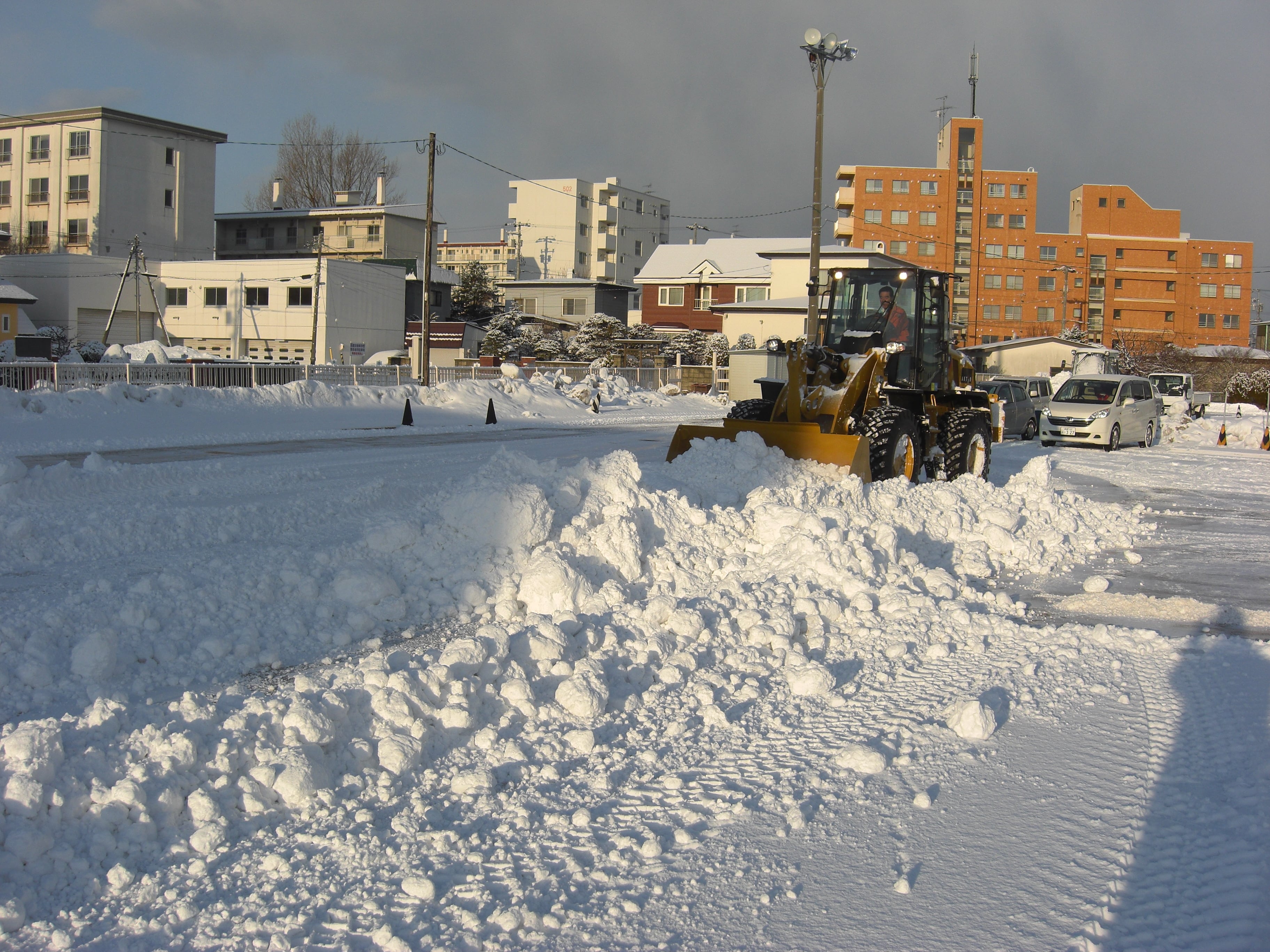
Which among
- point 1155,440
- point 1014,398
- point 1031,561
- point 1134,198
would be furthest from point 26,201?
point 1134,198

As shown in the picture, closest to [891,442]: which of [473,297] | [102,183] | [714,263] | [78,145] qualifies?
[714,263]

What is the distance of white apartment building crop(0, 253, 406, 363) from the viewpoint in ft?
157

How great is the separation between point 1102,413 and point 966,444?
34.6 ft

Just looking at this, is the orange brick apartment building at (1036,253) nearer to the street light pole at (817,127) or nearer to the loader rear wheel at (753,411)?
the street light pole at (817,127)

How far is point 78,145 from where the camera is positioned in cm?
5394

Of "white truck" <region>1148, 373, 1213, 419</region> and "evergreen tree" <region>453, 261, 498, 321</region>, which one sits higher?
"evergreen tree" <region>453, 261, 498, 321</region>

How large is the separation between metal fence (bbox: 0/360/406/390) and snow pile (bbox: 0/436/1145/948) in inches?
613

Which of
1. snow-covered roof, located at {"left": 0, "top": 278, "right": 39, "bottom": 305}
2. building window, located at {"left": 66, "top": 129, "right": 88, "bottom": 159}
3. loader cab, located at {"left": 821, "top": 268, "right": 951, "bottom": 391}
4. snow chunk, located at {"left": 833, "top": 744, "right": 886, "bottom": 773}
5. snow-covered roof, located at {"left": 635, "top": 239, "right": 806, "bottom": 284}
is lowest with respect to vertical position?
snow chunk, located at {"left": 833, "top": 744, "right": 886, "bottom": 773}

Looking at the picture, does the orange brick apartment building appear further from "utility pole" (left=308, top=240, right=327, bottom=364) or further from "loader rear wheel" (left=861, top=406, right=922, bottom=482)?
"loader rear wheel" (left=861, top=406, right=922, bottom=482)

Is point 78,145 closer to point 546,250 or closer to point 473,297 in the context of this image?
point 473,297

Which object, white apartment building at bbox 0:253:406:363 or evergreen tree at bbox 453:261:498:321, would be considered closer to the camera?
white apartment building at bbox 0:253:406:363

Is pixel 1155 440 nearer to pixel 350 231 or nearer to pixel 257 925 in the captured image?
pixel 257 925

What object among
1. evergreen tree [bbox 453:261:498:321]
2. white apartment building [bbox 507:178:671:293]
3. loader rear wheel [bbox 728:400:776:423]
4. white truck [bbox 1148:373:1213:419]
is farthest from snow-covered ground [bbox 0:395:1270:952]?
white apartment building [bbox 507:178:671:293]

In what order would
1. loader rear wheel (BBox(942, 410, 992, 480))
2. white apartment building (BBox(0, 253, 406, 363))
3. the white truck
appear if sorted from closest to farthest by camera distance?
loader rear wheel (BBox(942, 410, 992, 480)) < the white truck < white apartment building (BBox(0, 253, 406, 363))
